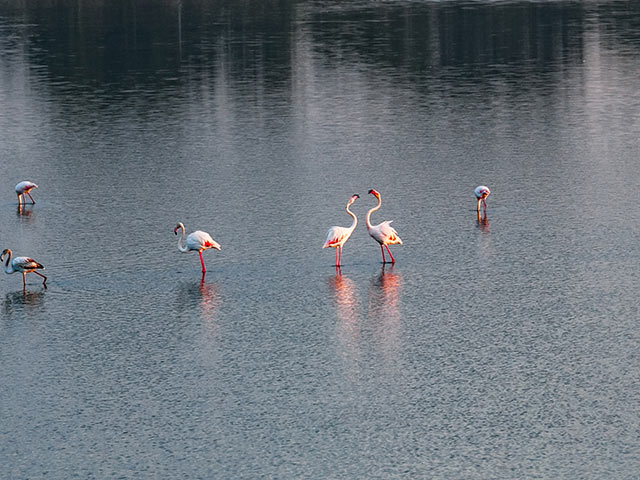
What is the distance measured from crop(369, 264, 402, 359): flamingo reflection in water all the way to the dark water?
6 centimetres

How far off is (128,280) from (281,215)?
15.7 ft

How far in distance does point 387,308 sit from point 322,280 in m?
1.75

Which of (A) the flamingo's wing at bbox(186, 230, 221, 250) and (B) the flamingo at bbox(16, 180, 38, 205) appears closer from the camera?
(A) the flamingo's wing at bbox(186, 230, 221, 250)

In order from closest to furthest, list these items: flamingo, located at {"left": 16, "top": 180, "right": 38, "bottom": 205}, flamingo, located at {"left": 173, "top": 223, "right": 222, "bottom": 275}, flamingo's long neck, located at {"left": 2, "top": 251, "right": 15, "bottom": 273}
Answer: flamingo's long neck, located at {"left": 2, "top": 251, "right": 15, "bottom": 273}
flamingo, located at {"left": 173, "top": 223, "right": 222, "bottom": 275}
flamingo, located at {"left": 16, "top": 180, "right": 38, "bottom": 205}

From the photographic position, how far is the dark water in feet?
44.4

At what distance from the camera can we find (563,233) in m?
21.9

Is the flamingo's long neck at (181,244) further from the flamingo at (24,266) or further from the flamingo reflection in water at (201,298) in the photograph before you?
the flamingo at (24,266)

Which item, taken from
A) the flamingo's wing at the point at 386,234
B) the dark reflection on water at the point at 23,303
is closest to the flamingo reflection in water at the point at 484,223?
the flamingo's wing at the point at 386,234

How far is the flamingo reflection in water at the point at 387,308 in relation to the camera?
55.0 feet

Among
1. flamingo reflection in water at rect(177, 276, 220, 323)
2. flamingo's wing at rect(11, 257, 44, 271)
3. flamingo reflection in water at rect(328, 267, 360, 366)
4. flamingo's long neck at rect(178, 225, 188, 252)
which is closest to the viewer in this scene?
flamingo reflection in water at rect(328, 267, 360, 366)

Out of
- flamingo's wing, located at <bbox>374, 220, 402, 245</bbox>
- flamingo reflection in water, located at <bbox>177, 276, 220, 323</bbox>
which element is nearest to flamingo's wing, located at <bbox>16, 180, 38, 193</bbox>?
flamingo reflection in water, located at <bbox>177, 276, 220, 323</bbox>

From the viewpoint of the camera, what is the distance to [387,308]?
1820 cm

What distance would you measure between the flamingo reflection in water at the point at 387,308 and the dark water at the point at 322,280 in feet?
0.19

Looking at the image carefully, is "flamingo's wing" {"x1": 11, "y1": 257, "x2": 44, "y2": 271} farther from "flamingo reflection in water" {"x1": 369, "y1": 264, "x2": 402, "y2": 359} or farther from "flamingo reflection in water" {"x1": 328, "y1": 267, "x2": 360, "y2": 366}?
"flamingo reflection in water" {"x1": 369, "y1": 264, "x2": 402, "y2": 359}
